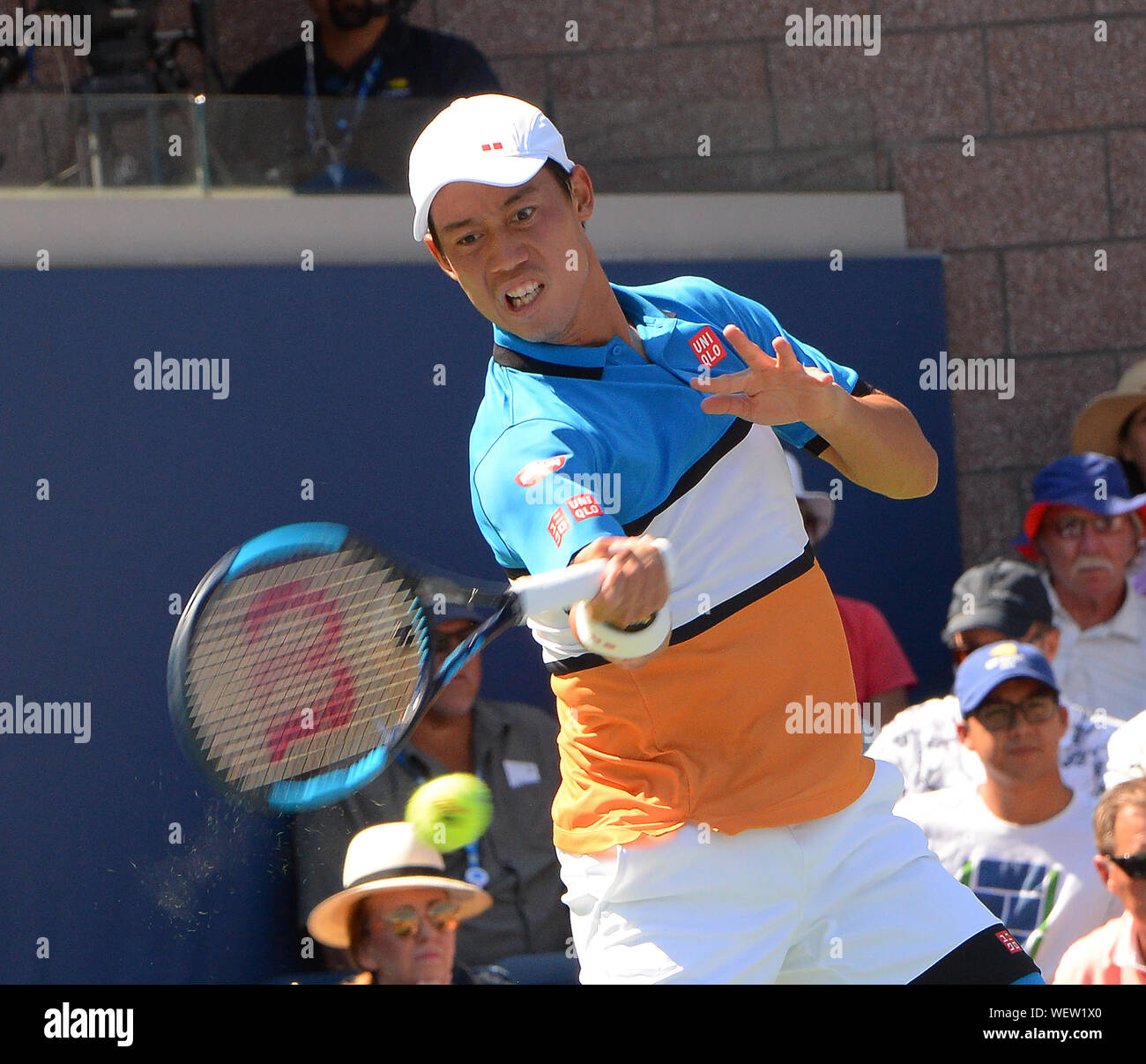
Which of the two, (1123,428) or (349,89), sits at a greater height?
(349,89)

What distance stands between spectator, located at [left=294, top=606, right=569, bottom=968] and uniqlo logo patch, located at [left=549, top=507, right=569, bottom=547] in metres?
1.85

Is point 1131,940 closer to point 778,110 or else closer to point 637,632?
point 637,632

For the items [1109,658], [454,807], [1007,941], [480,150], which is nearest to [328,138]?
[454,807]

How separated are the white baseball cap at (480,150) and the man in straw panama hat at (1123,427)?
3.39 metres

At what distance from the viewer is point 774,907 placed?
222 cm

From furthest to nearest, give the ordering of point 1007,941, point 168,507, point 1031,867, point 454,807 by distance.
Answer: point 168,507
point 454,807
point 1031,867
point 1007,941

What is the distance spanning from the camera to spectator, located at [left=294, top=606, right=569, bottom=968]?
404 cm

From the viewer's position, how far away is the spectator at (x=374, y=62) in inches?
212

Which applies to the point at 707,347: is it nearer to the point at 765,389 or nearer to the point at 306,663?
the point at 765,389

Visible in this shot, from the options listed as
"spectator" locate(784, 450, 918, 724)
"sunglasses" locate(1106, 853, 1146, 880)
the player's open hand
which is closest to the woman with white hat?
"sunglasses" locate(1106, 853, 1146, 880)

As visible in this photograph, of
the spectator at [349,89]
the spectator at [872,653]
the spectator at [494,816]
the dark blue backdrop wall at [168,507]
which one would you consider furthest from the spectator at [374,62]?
the spectator at [494,816]

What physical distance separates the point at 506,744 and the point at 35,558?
1.45 metres

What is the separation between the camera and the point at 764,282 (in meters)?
5.32

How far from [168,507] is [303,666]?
2447mm
